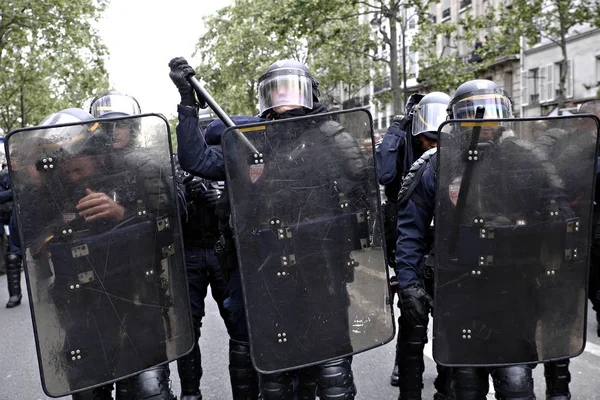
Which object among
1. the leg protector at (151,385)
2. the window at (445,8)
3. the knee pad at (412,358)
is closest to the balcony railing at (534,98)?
the window at (445,8)

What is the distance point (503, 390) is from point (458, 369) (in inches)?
8.0

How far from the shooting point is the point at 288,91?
124 inches

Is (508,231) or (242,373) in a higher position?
(508,231)

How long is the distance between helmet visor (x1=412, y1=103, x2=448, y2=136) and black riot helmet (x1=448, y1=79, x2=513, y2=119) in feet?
2.60

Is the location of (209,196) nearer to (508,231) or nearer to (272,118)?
(272,118)

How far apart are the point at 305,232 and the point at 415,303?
0.63m

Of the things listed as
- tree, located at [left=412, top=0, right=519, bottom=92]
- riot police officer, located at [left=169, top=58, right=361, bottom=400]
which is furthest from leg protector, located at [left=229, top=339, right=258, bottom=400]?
tree, located at [left=412, top=0, right=519, bottom=92]

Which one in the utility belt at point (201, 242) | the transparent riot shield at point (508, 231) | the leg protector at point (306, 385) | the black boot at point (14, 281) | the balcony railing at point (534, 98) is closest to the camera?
the transparent riot shield at point (508, 231)

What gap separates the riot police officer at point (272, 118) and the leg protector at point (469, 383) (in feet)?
1.44

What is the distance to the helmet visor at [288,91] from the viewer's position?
3154 millimetres

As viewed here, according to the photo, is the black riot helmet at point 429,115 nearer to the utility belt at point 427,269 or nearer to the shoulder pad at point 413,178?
the shoulder pad at point 413,178

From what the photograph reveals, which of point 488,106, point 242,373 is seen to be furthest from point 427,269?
point 242,373

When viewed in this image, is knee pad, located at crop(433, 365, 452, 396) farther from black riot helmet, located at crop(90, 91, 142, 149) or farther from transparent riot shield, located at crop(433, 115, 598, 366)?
black riot helmet, located at crop(90, 91, 142, 149)

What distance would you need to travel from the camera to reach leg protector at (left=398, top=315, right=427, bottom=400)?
3.75 m
